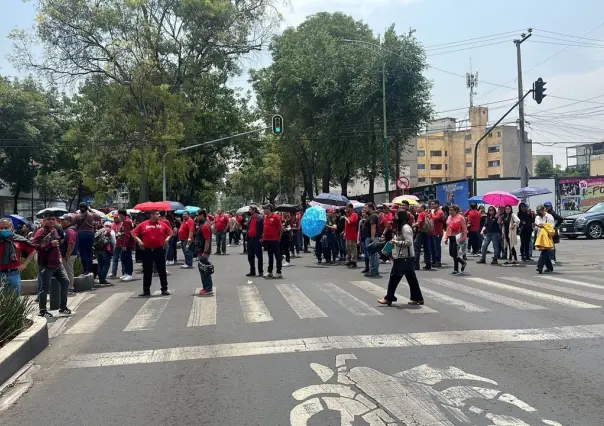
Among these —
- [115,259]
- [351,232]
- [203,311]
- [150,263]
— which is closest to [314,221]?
[351,232]

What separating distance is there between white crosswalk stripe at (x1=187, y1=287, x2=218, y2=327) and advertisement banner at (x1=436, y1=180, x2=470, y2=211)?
26721mm

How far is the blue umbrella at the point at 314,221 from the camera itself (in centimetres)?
1762

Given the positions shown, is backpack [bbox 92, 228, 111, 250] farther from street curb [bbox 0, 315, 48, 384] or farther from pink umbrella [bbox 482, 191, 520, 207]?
pink umbrella [bbox 482, 191, 520, 207]

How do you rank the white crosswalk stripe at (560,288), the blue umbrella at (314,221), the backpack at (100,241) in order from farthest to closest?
the blue umbrella at (314,221) → the backpack at (100,241) → the white crosswalk stripe at (560,288)

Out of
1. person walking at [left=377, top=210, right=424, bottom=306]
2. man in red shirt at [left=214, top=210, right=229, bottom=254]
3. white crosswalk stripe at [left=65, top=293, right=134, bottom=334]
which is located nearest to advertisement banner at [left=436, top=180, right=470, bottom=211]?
man in red shirt at [left=214, top=210, right=229, bottom=254]

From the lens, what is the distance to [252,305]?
10.2 metres

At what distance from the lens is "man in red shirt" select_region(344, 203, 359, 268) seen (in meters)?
16.2

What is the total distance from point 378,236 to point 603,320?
706 cm

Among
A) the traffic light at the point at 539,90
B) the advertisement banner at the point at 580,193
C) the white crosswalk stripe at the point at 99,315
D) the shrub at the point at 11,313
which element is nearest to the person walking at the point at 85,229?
the white crosswalk stripe at the point at 99,315

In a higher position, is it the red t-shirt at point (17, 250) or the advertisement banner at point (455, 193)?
the advertisement banner at point (455, 193)

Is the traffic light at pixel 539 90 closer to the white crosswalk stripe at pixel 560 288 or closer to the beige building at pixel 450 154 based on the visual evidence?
the white crosswalk stripe at pixel 560 288

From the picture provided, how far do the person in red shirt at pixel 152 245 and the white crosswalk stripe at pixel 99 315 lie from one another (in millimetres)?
558

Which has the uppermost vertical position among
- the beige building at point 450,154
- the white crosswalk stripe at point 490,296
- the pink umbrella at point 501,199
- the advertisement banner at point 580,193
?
the beige building at point 450,154

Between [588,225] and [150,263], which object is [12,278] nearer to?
[150,263]
